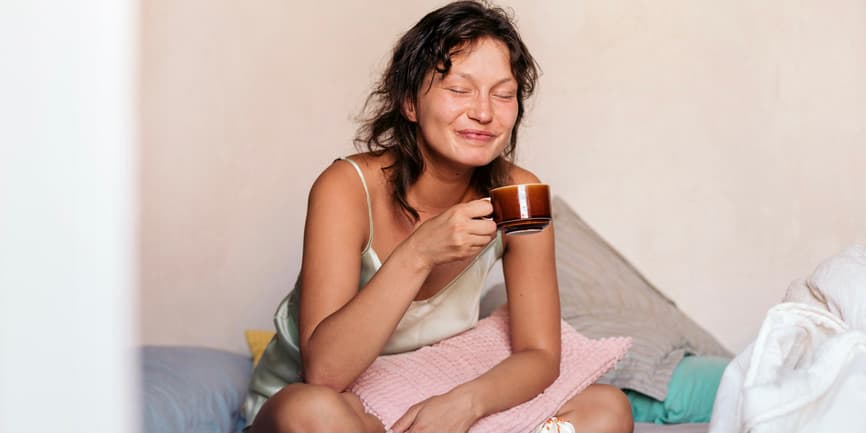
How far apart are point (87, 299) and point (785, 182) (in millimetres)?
2857

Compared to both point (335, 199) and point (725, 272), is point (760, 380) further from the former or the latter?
point (725, 272)

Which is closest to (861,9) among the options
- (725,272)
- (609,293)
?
(725,272)

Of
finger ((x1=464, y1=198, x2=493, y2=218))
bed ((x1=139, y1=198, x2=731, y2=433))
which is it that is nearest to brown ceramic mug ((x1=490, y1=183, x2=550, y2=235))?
finger ((x1=464, y1=198, x2=493, y2=218))

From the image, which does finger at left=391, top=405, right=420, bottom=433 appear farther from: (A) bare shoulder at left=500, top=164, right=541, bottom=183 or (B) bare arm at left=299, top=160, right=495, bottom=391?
(A) bare shoulder at left=500, top=164, right=541, bottom=183

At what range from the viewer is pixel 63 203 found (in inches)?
23.6

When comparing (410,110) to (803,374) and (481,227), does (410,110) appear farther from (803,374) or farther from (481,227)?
(803,374)

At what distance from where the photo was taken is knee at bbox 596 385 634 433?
1902mm

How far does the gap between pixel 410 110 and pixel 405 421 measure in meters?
0.67

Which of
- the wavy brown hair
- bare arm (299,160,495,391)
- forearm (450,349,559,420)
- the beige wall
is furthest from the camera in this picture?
the beige wall

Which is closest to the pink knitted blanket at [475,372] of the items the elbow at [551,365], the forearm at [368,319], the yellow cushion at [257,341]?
the elbow at [551,365]

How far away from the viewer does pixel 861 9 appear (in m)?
3.03

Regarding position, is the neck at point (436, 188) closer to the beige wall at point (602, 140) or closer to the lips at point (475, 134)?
the lips at point (475, 134)

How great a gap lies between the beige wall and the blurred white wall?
7.97 ft

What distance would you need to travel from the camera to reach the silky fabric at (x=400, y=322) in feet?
6.84
